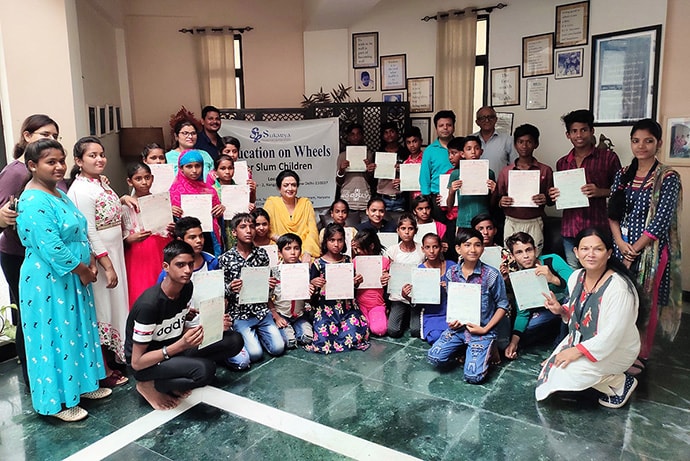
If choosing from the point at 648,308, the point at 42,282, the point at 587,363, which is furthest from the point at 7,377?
the point at 648,308

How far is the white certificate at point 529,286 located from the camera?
318 centimetres

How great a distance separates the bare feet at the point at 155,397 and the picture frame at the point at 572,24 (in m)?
4.86

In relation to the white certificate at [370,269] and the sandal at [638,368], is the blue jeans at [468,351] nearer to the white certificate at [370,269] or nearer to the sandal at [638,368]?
the white certificate at [370,269]

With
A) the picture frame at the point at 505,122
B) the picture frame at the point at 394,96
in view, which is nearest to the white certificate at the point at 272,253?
the picture frame at the point at 505,122

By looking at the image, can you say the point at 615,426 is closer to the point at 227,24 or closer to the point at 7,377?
the point at 7,377

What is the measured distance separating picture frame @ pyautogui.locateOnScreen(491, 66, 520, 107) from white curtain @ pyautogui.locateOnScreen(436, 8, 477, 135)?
0.86 feet

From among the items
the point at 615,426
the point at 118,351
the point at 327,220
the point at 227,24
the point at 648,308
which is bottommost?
the point at 615,426

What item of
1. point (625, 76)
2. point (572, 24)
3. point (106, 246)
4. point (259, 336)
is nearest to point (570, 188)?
point (625, 76)

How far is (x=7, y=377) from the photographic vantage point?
3221 millimetres

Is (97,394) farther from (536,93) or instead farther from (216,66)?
(216,66)

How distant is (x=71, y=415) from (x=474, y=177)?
296 centimetres

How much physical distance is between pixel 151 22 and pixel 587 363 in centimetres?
701

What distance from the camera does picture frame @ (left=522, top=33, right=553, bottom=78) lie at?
543cm

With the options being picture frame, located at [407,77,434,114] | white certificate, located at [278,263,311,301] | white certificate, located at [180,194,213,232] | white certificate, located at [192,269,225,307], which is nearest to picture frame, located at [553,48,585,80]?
picture frame, located at [407,77,434,114]
